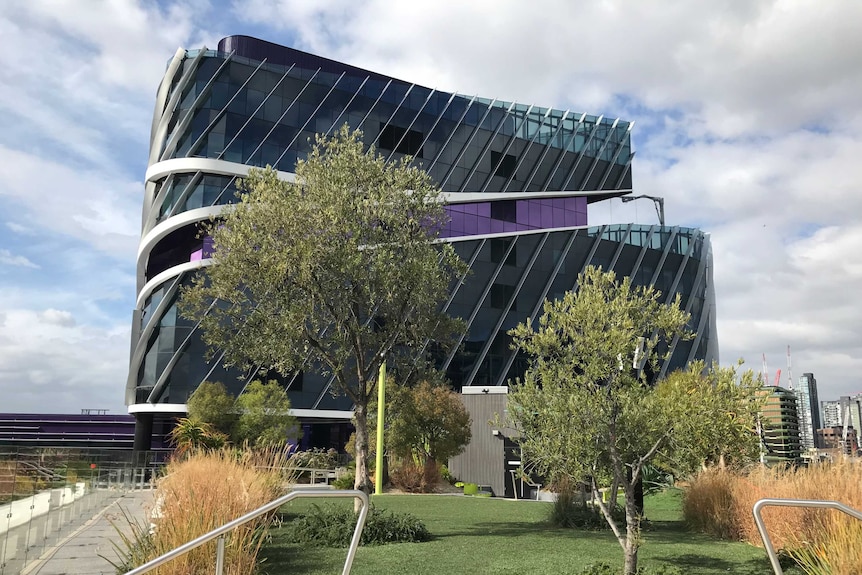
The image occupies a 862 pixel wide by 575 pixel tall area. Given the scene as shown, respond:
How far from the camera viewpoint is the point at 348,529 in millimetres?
14875

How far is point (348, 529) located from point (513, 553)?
349 cm

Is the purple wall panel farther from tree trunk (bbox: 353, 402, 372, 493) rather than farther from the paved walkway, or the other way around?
the paved walkway

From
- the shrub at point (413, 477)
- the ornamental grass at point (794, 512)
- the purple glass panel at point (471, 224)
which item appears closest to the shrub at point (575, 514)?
the ornamental grass at point (794, 512)

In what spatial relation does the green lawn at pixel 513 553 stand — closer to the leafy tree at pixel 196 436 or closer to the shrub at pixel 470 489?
the leafy tree at pixel 196 436

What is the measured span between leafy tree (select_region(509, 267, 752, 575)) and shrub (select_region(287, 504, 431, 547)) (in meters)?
4.98

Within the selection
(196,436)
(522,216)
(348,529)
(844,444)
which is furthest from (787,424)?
(522,216)

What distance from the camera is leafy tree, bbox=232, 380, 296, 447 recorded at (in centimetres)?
4075

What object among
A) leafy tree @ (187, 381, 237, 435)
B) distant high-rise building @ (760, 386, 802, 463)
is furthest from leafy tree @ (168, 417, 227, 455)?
distant high-rise building @ (760, 386, 802, 463)

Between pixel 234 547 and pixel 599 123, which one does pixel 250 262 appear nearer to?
pixel 234 547

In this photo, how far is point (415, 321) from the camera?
20812 millimetres

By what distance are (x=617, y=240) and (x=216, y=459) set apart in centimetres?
5135

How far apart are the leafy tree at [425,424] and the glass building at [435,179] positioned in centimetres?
1442

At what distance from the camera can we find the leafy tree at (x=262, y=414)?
134 feet

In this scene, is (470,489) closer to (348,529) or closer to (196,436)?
(196,436)
